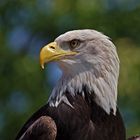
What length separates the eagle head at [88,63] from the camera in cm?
579

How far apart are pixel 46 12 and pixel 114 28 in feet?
2.75

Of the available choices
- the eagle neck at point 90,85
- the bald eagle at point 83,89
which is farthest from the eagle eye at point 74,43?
the eagle neck at point 90,85

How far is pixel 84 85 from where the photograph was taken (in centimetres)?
584

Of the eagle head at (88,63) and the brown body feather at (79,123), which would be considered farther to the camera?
the eagle head at (88,63)

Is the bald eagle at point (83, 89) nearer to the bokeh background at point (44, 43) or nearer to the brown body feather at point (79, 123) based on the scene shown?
the brown body feather at point (79, 123)

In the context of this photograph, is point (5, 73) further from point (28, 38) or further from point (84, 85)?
point (84, 85)

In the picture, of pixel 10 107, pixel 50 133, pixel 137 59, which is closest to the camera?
pixel 50 133

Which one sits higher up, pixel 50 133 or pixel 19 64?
pixel 50 133

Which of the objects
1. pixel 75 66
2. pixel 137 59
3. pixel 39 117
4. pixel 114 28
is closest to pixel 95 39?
pixel 75 66

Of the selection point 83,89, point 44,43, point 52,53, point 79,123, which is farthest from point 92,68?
point 44,43

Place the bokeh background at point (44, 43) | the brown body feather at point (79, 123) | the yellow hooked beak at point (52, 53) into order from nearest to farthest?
the brown body feather at point (79, 123) < the yellow hooked beak at point (52, 53) < the bokeh background at point (44, 43)

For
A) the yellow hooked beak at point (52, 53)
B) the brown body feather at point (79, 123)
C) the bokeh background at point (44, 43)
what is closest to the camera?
the brown body feather at point (79, 123)

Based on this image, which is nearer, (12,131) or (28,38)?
(12,131)

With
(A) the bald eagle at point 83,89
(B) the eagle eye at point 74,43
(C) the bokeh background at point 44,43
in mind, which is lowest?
(C) the bokeh background at point 44,43
